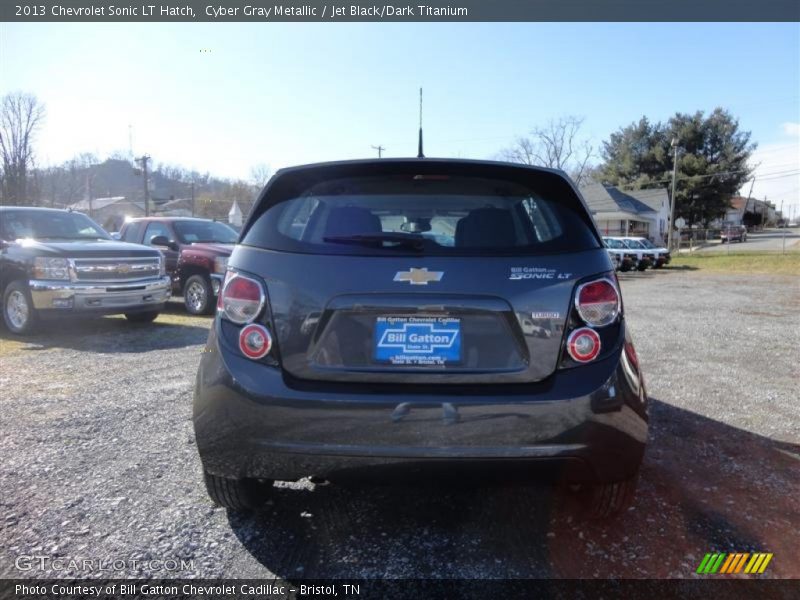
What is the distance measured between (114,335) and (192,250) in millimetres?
2587

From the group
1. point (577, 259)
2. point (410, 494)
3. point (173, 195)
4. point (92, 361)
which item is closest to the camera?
point (577, 259)

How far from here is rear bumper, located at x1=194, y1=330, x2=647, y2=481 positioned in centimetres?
214

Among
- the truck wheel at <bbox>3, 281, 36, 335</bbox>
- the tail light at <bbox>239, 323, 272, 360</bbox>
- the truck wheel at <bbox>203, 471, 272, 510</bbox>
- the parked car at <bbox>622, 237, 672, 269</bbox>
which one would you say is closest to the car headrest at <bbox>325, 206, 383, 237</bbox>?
the tail light at <bbox>239, 323, 272, 360</bbox>

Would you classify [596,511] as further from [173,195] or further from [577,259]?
[173,195]

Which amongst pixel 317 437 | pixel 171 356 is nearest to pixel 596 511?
pixel 317 437

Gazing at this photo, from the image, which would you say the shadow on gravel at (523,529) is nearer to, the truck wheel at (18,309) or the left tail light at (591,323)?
the left tail light at (591,323)

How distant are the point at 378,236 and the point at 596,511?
1.68 meters

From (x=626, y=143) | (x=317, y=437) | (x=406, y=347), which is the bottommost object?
(x=317, y=437)

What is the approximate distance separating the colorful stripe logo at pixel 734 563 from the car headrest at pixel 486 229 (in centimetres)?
166

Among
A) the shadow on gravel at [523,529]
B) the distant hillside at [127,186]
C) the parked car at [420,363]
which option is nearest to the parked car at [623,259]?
the shadow on gravel at [523,529]

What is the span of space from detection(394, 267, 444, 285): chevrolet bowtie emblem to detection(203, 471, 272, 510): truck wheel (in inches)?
48.2

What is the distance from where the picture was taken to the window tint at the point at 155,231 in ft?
35.3

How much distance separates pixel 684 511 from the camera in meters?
2.88

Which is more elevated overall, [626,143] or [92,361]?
[626,143]
